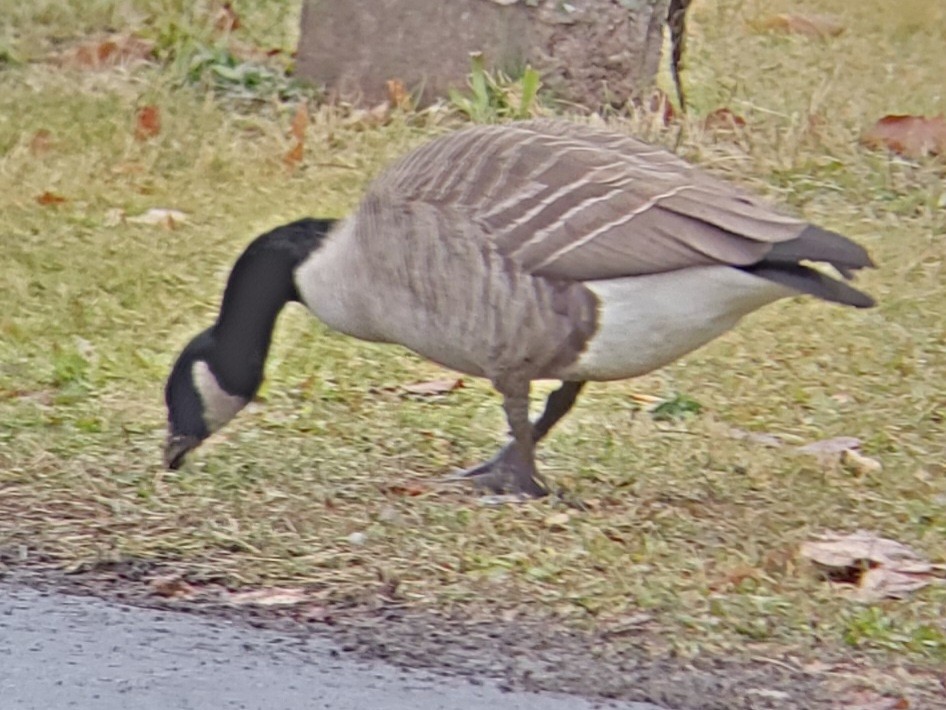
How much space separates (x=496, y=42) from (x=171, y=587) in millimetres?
3931

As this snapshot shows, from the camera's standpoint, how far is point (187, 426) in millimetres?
4363

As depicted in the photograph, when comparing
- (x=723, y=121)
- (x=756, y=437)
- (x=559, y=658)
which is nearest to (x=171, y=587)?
(x=559, y=658)

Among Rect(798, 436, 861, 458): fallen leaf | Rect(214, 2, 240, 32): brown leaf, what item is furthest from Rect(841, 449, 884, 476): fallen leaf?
Rect(214, 2, 240, 32): brown leaf

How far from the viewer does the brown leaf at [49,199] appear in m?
6.45

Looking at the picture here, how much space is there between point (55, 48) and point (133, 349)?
127 inches

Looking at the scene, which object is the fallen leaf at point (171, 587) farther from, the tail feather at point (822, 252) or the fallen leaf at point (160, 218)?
the fallen leaf at point (160, 218)

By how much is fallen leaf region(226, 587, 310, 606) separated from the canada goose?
71 centimetres

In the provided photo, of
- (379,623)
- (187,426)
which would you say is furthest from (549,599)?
(187,426)

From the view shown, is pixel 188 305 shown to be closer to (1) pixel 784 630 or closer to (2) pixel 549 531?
(2) pixel 549 531

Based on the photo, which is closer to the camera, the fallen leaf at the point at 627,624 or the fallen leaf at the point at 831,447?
the fallen leaf at the point at 627,624

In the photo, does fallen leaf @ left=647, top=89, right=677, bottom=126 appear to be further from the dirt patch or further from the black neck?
the dirt patch

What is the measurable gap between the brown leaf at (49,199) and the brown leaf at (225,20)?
196 cm

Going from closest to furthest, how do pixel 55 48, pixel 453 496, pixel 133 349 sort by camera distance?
pixel 453 496 < pixel 133 349 < pixel 55 48

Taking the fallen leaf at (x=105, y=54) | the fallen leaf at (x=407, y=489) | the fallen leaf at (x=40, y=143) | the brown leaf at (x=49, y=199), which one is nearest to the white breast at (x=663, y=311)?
the fallen leaf at (x=407, y=489)
